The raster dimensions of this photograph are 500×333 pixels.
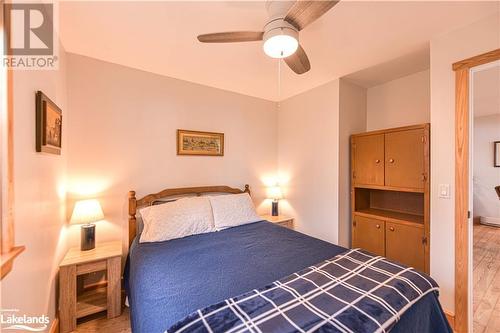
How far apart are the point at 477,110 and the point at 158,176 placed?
375 centimetres

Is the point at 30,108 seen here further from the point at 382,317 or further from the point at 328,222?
the point at 328,222

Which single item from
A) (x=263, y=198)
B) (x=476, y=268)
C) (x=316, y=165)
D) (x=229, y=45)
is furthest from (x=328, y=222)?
(x=229, y=45)

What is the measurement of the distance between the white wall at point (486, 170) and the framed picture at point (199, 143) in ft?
10.5

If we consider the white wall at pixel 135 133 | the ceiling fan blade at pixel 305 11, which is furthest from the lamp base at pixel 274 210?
the ceiling fan blade at pixel 305 11

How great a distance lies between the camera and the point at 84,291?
2.18 metres

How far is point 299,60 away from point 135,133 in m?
1.95

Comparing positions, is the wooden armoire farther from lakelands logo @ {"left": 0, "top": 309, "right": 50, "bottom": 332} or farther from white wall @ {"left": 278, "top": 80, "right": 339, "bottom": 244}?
lakelands logo @ {"left": 0, "top": 309, "right": 50, "bottom": 332}

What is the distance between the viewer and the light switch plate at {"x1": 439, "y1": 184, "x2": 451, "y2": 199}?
1.84m

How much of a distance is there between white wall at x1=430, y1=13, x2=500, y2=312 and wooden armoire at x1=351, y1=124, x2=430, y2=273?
17cm

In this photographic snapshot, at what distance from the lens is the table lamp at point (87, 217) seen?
1988 mm

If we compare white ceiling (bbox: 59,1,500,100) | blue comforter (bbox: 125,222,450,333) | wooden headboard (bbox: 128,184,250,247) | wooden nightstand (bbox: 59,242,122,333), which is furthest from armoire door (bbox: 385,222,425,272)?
wooden nightstand (bbox: 59,242,122,333)

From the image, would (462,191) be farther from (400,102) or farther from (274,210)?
(274,210)

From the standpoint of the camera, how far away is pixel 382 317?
3.25 ft

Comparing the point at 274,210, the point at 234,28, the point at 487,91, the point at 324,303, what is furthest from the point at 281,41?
the point at 274,210
